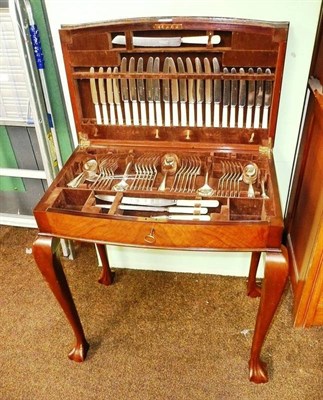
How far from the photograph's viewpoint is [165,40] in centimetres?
123

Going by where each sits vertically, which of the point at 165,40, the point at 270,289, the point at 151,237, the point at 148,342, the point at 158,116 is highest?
the point at 165,40

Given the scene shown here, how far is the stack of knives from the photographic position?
4.13ft

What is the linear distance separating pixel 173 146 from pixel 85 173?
32cm

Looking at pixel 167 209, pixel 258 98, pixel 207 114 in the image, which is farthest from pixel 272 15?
pixel 167 209

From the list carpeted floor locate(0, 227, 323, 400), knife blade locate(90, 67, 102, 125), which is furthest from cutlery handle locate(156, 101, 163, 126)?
carpeted floor locate(0, 227, 323, 400)

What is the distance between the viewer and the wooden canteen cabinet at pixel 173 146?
111cm

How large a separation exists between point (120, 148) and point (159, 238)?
0.43 metres

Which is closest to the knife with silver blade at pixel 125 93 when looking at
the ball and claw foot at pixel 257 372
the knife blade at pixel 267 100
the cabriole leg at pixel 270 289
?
the knife blade at pixel 267 100

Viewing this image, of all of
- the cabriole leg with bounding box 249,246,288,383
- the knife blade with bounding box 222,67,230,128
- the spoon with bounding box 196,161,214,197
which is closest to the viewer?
the cabriole leg with bounding box 249,246,288,383

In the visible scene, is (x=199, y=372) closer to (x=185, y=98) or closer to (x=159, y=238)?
(x=159, y=238)

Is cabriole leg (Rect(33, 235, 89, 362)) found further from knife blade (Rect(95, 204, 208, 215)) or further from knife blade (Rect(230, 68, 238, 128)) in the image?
knife blade (Rect(230, 68, 238, 128))

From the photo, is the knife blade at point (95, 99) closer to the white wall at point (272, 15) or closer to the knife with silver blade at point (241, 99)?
the white wall at point (272, 15)

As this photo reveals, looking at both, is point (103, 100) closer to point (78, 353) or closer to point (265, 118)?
point (265, 118)

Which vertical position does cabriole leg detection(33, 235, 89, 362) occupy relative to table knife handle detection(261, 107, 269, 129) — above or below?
below
